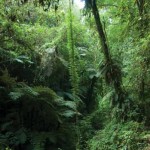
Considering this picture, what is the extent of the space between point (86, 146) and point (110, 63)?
230cm

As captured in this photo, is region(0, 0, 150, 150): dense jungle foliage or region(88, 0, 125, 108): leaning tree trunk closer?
region(0, 0, 150, 150): dense jungle foliage

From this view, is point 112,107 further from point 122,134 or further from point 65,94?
point 65,94

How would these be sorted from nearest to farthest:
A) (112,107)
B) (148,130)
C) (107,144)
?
(148,130), (107,144), (112,107)

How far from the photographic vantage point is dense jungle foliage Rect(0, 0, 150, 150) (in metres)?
6.91

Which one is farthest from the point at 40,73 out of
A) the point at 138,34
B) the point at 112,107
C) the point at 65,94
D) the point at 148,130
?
the point at 148,130

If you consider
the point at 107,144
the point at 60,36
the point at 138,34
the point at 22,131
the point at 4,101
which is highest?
the point at 60,36

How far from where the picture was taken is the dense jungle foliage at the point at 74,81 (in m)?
6.91

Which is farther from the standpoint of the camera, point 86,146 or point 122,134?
point 86,146

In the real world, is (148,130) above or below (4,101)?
below

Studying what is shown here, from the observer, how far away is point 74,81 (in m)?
7.82

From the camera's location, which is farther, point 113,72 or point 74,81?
point 74,81

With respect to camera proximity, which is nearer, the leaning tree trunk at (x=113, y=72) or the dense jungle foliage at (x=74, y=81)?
the dense jungle foliage at (x=74, y=81)

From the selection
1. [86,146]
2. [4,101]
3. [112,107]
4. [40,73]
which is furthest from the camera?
[40,73]

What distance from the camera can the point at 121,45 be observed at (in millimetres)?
8359
